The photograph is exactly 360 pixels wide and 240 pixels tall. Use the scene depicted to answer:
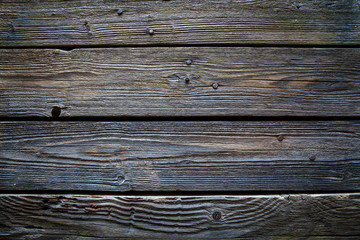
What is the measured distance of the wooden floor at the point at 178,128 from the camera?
768 millimetres

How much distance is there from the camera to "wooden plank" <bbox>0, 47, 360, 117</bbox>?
30.9 inches

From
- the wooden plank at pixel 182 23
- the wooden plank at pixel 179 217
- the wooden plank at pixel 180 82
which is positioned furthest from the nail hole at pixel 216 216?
the wooden plank at pixel 182 23

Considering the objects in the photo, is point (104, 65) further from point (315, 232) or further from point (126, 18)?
point (315, 232)

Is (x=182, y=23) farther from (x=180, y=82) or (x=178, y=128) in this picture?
(x=178, y=128)

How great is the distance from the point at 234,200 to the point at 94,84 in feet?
2.02

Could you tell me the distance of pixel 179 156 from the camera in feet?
2.56

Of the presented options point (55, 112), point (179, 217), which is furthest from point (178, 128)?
point (55, 112)

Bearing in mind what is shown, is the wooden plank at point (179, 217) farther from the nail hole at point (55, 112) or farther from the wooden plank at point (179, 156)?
the nail hole at point (55, 112)

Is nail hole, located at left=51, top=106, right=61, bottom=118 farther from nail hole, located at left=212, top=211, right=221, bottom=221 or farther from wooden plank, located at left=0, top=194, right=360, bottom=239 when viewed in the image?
nail hole, located at left=212, top=211, right=221, bottom=221

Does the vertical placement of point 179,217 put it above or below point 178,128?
below

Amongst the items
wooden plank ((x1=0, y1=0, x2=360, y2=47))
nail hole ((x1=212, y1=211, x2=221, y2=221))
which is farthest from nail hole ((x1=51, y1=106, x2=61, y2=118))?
nail hole ((x1=212, y1=211, x2=221, y2=221))

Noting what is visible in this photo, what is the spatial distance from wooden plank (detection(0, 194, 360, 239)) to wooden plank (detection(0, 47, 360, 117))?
0.29 meters

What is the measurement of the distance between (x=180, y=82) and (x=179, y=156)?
253mm

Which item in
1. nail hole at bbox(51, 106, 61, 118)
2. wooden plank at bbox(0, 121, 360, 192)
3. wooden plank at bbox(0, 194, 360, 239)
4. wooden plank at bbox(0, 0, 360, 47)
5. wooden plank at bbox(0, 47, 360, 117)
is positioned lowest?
wooden plank at bbox(0, 194, 360, 239)
